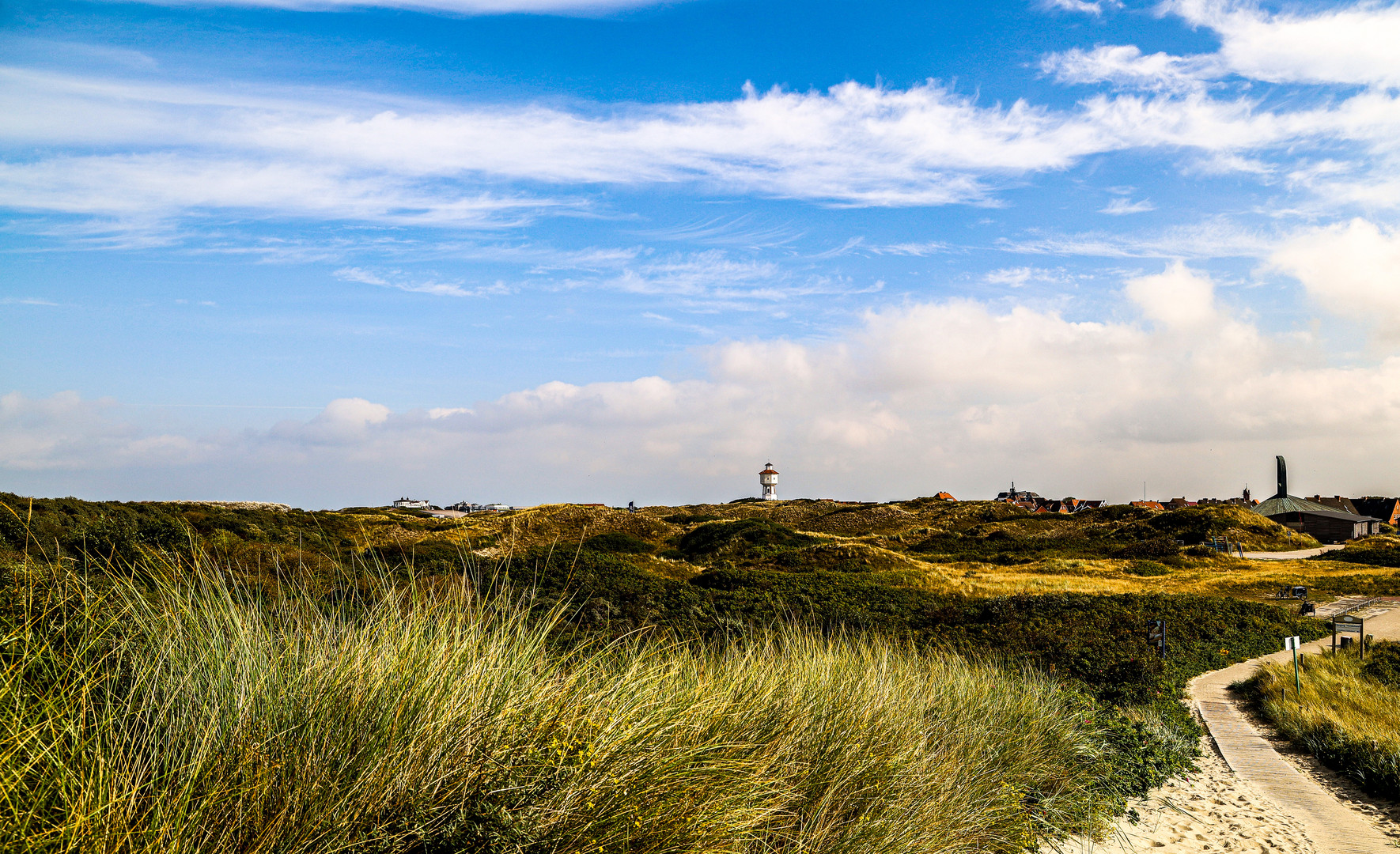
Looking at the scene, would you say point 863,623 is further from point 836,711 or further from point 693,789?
point 693,789

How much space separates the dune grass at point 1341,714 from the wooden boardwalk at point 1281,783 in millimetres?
536

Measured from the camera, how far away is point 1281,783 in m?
9.96

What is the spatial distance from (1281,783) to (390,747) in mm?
10819

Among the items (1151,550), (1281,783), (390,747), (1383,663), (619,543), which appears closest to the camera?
(390,747)

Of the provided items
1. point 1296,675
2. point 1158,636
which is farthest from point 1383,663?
point 1296,675

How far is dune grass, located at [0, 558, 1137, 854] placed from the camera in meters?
2.95

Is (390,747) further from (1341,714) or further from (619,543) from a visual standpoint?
(619,543)

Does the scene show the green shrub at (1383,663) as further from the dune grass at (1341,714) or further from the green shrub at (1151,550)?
the green shrub at (1151,550)

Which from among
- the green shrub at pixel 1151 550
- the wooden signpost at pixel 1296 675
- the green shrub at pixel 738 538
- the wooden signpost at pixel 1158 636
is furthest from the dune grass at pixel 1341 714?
the green shrub at pixel 1151 550

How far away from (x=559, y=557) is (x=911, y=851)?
16.5 metres

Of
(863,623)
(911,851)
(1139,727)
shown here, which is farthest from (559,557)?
(911,851)

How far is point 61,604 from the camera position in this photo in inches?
151

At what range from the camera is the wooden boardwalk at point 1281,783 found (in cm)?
812

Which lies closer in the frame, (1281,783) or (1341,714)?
(1281,783)
